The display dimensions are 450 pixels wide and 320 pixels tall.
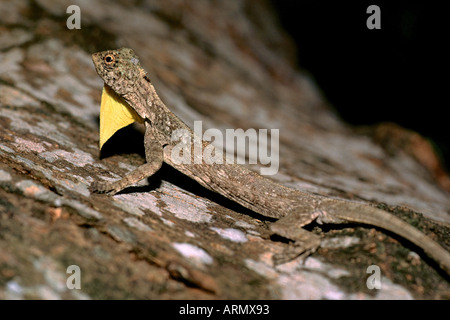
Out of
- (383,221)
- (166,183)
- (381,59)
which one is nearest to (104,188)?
(166,183)

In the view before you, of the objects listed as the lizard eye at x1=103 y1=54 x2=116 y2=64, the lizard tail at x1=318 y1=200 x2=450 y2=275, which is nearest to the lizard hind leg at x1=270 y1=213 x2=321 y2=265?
the lizard tail at x1=318 y1=200 x2=450 y2=275

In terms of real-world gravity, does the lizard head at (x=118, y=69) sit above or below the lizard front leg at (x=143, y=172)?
above

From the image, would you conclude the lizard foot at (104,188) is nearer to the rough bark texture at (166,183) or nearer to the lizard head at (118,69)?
the rough bark texture at (166,183)

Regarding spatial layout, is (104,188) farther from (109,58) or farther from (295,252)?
(295,252)

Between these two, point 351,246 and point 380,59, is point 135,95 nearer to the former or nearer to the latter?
point 351,246

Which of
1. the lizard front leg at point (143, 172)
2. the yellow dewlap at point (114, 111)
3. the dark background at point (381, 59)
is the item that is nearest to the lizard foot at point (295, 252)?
the lizard front leg at point (143, 172)

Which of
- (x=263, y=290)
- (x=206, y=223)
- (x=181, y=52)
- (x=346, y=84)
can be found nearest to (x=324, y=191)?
(x=206, y=223)

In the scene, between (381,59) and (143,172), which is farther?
(381,59)
